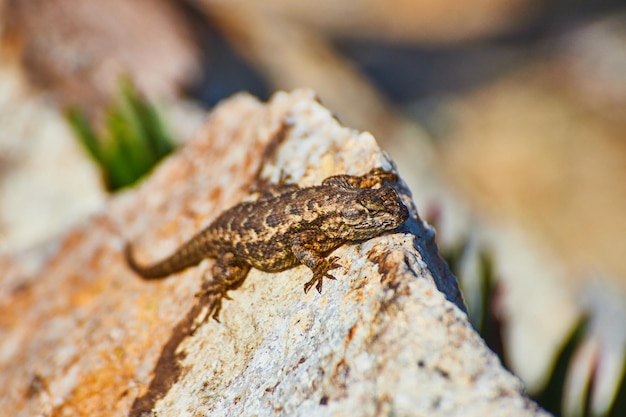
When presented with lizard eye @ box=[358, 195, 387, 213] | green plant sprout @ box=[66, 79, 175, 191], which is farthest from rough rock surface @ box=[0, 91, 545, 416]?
green plant sprout @ box=[66, 79, 175, 191]

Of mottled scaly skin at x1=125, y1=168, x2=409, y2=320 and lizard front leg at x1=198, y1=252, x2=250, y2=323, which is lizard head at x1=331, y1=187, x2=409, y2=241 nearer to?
mottled scaly skin at x1=125, y1=168, x2=409, y2=320

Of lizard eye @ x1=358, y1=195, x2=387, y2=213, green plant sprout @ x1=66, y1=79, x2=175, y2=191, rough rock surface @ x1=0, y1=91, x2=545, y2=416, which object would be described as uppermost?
green plant sprout @ x1=66, y1=79, x2=175, y2=191

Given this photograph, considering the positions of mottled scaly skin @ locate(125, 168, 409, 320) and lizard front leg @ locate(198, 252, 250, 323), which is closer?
mottled scaly skin @ locate(125, 168, 409, 320)

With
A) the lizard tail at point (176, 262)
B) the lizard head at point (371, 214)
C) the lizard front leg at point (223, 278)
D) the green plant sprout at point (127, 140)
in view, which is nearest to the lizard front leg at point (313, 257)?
the lizard head at point (371, 214)

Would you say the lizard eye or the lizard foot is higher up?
the lizard eye

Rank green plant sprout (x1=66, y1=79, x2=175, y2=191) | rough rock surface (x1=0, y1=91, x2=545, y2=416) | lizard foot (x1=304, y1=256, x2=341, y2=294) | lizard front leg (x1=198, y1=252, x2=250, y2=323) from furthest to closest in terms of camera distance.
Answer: green plant sprout (x1=66, y1=79, x2=175, y2=191) → lizard front leg (x1=198, y1=252, x2=250, y2=323) → lizard foot (x1=304, y1=256, x2=341, y2=294) → rough rock surface (x1=0, y1=91, x2=545, y2=416)

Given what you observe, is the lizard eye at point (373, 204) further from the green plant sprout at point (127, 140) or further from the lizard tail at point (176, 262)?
the green plant sprout at point (127, 140)

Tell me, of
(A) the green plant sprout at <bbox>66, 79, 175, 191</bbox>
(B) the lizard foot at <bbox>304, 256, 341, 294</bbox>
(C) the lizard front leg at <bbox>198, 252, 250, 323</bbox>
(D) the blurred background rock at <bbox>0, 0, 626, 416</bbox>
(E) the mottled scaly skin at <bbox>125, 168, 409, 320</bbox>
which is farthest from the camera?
(D) the blurred background rock at <bbox>0, 0, 626, 416</bbox>
